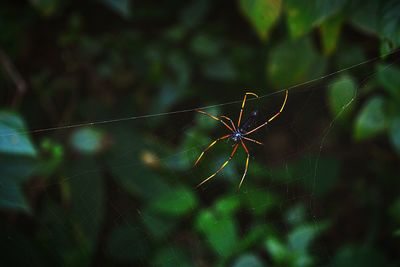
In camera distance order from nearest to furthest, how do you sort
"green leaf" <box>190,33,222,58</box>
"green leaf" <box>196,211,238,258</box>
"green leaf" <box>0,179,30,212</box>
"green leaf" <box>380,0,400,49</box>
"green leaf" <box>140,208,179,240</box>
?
"green leaf" <box>380,0,400,49</box>, "green leaf" <box>0,179,30,212</box>, "green leaf" <box>196,211,238,258</box>, "green leaf" <box>140,208,179,240</box>, "green leaf" <box>190,33,222,58</box>

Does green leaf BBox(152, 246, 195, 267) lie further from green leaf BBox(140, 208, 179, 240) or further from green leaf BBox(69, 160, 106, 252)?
green leaf BBox(69, 160, 106, 252)

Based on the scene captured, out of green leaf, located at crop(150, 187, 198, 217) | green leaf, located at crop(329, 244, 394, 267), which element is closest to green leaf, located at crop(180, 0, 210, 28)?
green leaf, located at crop(150, 187, 198, 217)

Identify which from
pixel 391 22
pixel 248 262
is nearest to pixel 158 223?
pixel 248 262

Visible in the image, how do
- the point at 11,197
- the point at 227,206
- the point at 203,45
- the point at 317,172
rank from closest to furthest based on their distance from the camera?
the point at 11,197 → the point at 227,206 → the point at 203,45 → the point at 317,172

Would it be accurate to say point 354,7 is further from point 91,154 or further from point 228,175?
point 91,154

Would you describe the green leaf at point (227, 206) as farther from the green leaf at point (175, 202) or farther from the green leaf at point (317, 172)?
the green leaf at point (317, 172)

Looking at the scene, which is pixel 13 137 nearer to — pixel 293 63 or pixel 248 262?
pixel 248 262
